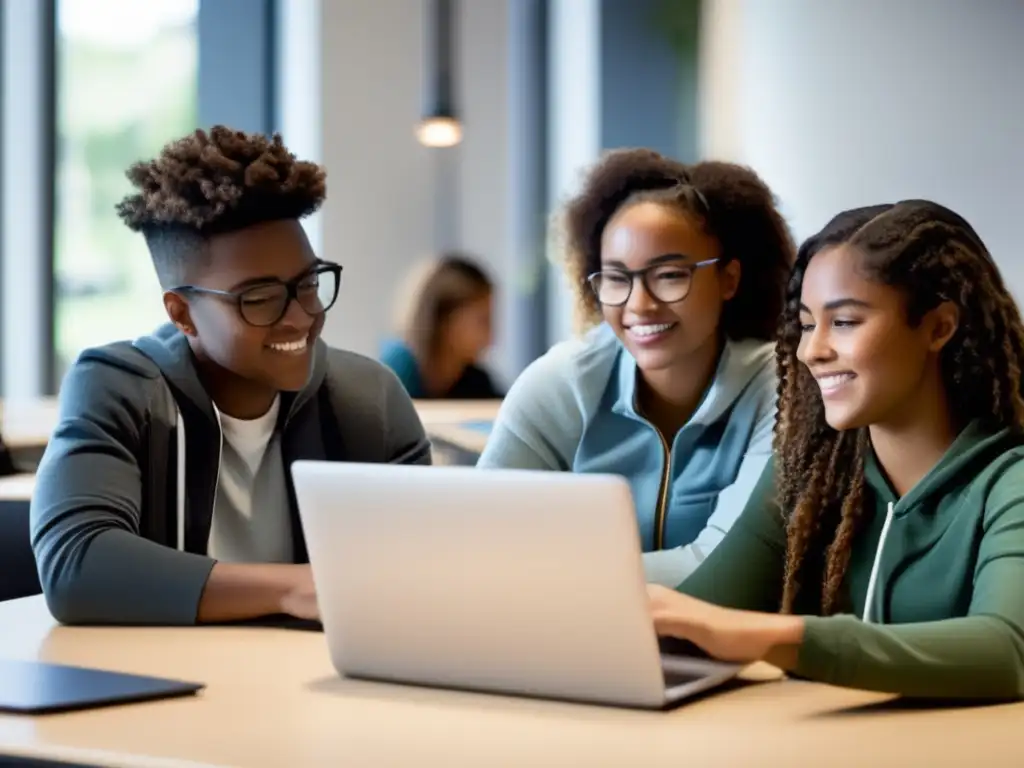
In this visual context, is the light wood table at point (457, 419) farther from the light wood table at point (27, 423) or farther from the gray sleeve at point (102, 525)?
the gray sleeve at point (102, 525)

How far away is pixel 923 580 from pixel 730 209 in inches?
38.6

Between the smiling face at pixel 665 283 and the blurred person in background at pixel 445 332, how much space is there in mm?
3312

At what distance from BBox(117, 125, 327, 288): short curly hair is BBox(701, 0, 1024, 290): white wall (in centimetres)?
163

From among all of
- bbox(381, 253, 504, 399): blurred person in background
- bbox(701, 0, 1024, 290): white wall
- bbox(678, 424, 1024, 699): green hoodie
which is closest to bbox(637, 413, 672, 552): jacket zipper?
bbox(678, 424, 1024, 699): green hoodie

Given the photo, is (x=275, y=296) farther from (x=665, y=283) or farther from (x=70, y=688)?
(x=70, y=688)

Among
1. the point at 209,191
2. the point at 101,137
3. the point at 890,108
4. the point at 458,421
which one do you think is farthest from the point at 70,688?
the point at 101,137

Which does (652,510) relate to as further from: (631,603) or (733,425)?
(631,603)

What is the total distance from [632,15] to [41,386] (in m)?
3.08

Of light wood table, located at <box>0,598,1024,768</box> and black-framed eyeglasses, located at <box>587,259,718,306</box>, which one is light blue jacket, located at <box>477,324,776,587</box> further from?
light wood table, located at <box>0,598,1024,768</box>

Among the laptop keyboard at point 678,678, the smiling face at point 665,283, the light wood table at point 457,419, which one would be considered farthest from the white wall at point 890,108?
the laptop keyboard at point 678,678

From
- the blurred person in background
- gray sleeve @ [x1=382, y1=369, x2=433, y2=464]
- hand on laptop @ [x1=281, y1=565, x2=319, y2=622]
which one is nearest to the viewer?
hand on laptop @ [x1=281, y1=565, x2=319, y2=622]

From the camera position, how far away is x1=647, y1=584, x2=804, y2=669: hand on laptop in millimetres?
1521

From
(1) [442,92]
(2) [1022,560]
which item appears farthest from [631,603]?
(1) [442,92]

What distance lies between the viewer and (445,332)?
600 cm
